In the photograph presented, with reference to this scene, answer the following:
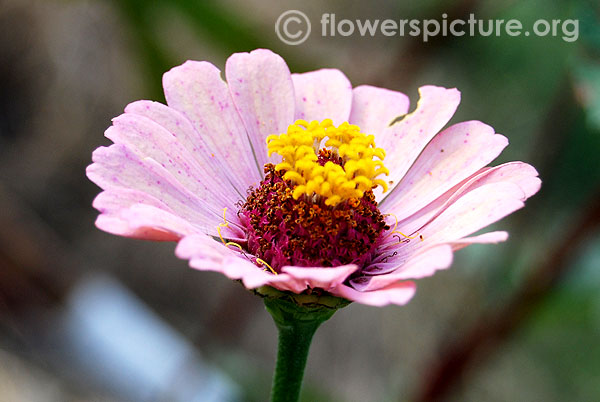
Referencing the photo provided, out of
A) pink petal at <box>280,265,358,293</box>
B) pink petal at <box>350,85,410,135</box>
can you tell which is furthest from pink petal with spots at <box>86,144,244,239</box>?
pink petal at <box>350,85,410,135</box>

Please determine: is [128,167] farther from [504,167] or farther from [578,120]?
[578,120]

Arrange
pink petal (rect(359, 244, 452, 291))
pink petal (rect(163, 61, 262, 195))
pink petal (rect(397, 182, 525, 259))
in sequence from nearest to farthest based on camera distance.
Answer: pink petal (rect(359, 244, 452, 291)) → pink petal (rect(397, 182, 525, 259)) → pink petal (rect(163, 61, 262, 195))

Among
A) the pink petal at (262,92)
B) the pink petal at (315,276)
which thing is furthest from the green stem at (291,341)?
the pink petal at (262,92)

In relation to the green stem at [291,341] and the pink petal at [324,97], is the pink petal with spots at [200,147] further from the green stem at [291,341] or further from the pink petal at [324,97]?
the green stem at [291,341]

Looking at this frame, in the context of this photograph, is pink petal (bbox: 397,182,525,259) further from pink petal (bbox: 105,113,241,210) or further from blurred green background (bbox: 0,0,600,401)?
blurred green background (bbox: 0,0,600,401)

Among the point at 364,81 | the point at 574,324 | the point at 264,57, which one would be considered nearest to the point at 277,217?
the point at 264,57

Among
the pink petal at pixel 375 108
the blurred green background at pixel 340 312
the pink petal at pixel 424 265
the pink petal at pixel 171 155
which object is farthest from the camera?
the blurred green background at pixel 340 312

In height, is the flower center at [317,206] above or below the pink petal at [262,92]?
below
